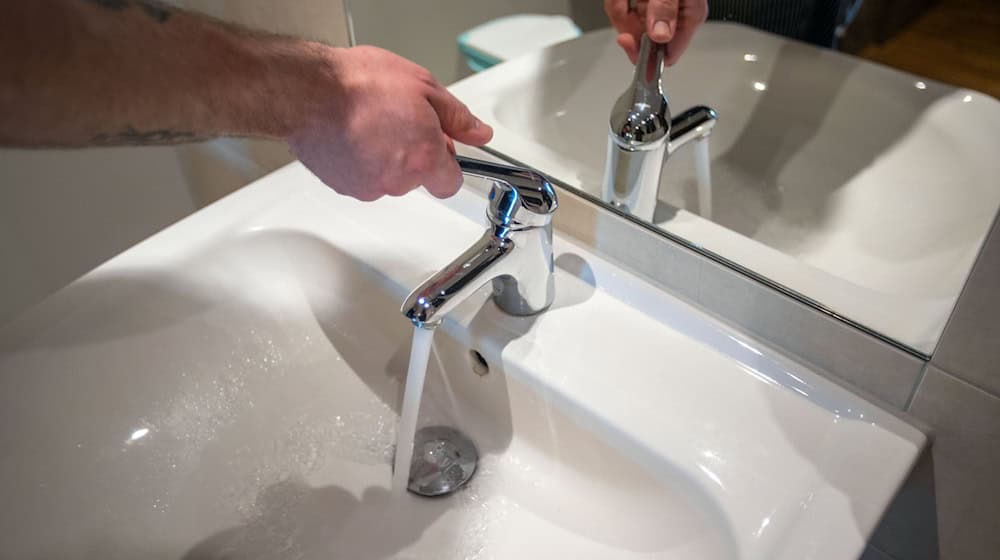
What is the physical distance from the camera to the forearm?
1.15 ft

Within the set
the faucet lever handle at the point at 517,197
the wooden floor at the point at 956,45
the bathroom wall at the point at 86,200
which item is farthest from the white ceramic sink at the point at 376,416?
the bathroom wall at the point at 86,200

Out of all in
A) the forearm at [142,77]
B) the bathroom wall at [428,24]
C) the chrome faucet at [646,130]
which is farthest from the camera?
the bathroom wall at [428,24]

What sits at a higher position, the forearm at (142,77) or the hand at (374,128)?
the forearm at (142,77)

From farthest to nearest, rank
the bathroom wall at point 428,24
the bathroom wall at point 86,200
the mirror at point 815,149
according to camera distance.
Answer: the bathroom wall at point 86,200 < the bathroom wall at point 428,24 < the mirror at point 815,149

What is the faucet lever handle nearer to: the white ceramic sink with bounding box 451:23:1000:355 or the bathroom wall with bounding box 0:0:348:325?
the white ceramic sink with bounding box 451:23:1000:355

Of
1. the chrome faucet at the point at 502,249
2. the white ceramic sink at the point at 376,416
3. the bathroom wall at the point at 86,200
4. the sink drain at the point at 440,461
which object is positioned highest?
the chrome faucet at the point at 502,249

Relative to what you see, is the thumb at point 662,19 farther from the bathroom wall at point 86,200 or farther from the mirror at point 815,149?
the bathroom wall at point 86,200

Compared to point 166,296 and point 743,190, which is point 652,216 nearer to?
point 743,190

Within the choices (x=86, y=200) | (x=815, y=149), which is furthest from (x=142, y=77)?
(x=86, y=200)

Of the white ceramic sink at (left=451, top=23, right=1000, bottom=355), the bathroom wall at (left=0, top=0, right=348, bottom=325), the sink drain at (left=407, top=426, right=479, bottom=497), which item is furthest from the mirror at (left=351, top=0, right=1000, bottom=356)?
the bathroom wall at (left=0, top=0, right=348, bottom=325)

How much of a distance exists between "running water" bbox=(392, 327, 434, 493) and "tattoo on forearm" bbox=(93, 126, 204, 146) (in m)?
0.20

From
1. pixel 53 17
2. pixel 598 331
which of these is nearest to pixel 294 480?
pixel 598 331

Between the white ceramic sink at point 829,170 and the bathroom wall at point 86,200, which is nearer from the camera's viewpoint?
the white ceramic sink at point 829,170

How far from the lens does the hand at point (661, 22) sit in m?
0.54
